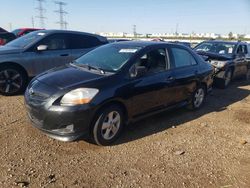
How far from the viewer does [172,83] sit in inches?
213

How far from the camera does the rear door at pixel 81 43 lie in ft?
25.9

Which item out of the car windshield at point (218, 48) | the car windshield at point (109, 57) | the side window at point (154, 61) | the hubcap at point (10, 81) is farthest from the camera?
the car windshield at point (218, 48)

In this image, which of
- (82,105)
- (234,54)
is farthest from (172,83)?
(234,54)

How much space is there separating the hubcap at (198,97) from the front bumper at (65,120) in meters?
3.29

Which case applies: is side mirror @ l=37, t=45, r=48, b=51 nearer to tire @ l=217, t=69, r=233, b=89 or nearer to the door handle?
the door handle

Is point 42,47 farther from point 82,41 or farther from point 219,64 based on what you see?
point 219,64

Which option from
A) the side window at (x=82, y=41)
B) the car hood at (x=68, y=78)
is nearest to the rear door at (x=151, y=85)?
the car hood at (x=68, y=78)

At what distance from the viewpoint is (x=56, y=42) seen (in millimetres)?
7598

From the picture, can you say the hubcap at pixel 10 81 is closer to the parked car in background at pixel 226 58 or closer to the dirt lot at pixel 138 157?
the dirt lot at pixel 138 157

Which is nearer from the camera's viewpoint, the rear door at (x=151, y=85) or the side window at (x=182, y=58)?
the rear door at (x=151, y=85)

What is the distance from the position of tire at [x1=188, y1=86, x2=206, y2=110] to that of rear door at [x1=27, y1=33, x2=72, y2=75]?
12.0 ft

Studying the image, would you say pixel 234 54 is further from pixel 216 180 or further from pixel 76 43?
pixel 216 180

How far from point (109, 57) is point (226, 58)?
19.1ft

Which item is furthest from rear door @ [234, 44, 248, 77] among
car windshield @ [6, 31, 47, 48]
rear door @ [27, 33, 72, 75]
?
car windshield @ [6, 31, 47, 48]
